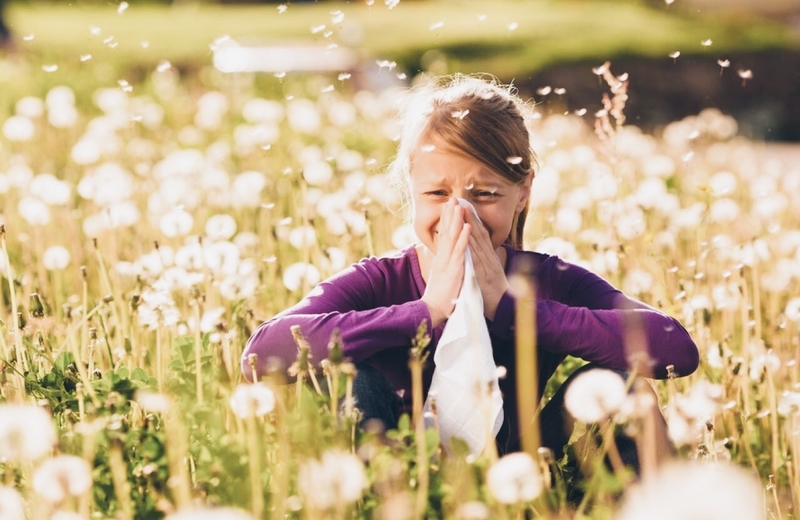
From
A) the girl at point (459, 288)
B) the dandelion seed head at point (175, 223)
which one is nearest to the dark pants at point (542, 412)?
the girl at point (459, 288)

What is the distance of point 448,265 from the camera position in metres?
1.99

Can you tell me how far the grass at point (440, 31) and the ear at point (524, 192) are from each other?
6.01 metres

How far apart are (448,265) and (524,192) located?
0.42m

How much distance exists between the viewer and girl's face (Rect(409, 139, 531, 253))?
213 centimetres

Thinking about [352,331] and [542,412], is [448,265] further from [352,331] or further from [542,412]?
[542,412]

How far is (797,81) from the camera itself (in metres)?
9.47

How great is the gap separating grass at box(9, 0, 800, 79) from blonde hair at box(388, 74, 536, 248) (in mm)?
5928

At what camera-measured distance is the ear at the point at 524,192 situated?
2.30 meters

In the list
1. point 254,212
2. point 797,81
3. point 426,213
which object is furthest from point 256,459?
point 797,81

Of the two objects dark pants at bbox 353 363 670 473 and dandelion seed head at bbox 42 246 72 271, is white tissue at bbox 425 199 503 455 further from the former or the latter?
dandelion seed head at bbox 42 246 72 271

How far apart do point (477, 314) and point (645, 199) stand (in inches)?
70.2

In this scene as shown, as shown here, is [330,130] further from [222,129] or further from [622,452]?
[622,452]

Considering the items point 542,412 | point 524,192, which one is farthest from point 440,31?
point 542,412

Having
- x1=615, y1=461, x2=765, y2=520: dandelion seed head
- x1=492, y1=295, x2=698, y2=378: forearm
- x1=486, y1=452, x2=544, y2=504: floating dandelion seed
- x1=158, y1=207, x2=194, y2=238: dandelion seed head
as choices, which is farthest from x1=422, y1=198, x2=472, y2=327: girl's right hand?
x1=158, y1=207, x2=194, y2=238: dandelion seed head
